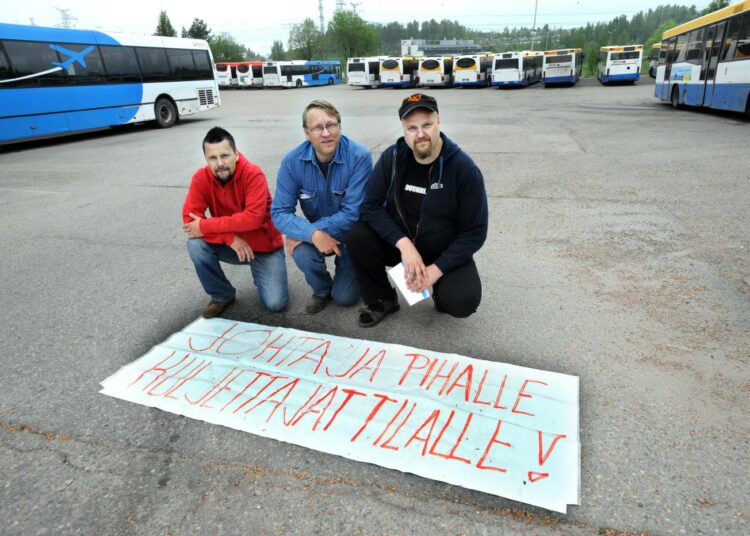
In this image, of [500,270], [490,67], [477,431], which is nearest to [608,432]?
[477,431]

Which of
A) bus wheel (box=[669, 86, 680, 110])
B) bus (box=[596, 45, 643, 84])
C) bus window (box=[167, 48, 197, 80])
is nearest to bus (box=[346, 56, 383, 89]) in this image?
bus (box=[596, 45, 643, 84])

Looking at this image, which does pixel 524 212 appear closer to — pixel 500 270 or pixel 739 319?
pixel 500 270

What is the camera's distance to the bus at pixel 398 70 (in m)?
37.0

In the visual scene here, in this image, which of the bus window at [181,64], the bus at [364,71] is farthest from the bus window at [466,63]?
the bus window at [181,64]

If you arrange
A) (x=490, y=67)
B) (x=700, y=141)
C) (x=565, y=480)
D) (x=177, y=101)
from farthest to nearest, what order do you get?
(x=490, y=67)
(x=177, y=101)
(x=700, y=141)
(x=565, y=480)

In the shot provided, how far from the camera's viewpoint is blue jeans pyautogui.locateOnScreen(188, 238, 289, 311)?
11.5 ft

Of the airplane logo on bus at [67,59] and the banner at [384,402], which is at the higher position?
the airplane logo on bus at [67,59]

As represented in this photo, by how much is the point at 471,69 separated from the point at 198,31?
174ft

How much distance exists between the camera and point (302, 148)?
133 inches

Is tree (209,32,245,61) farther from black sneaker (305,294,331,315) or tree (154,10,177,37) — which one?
black sneaker (305,294,331,315)

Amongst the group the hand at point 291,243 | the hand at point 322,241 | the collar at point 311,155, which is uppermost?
the collar at point 311,155

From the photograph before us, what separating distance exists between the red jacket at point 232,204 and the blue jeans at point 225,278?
11cm

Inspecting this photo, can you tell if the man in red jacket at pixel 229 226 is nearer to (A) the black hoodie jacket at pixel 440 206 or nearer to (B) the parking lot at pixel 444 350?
(B) the parking lot at pixel 444 350

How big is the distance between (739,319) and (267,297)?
10.7ft
